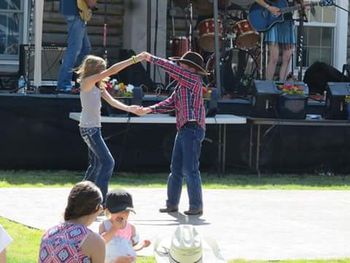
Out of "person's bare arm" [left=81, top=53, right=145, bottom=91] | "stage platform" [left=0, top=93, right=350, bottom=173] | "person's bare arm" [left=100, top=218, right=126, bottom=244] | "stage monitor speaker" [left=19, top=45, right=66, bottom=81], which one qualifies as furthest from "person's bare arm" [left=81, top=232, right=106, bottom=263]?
"stage monitor speaker" [left=19, top=45, right=66, bottom=81]

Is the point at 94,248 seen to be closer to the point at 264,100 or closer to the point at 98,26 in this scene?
the point at 264,100

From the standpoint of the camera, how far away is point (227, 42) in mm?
13875

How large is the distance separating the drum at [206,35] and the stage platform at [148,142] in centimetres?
165

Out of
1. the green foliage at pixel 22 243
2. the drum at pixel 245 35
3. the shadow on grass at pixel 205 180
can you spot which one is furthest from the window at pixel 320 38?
the green foliage at pixel 22 243

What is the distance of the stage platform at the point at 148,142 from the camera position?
37.2 ft

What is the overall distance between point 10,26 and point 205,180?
218 inches

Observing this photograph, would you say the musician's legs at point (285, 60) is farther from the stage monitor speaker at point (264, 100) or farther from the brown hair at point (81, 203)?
the brown hair at point (81, 203)

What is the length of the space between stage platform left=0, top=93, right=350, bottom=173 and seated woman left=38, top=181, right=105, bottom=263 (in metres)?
6.59

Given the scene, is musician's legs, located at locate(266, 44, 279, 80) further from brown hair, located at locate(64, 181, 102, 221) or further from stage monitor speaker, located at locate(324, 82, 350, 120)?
brown hair, located at locate(64, 181, 102, 221)

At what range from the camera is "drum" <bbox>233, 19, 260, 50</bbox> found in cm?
1359

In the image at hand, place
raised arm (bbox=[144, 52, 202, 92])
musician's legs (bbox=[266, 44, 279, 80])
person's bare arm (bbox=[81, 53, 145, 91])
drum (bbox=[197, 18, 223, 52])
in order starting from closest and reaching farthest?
person's bare arm (bbox=[81, 53, 145, 91]), raised arm (bbox=[144, 52, 202, 92]), musician's legs (bbox=[266, 44, 279, 80]), drum (bbox=[197, 18, 223, 52])

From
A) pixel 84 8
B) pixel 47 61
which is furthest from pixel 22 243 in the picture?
pixel 47 61

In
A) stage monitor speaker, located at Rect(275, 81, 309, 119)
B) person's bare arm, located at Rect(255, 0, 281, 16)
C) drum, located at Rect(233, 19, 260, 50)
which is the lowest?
stage monitor speaker, located at Rect(275, 81, 309, 119)

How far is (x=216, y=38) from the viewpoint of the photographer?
11.9 metres
